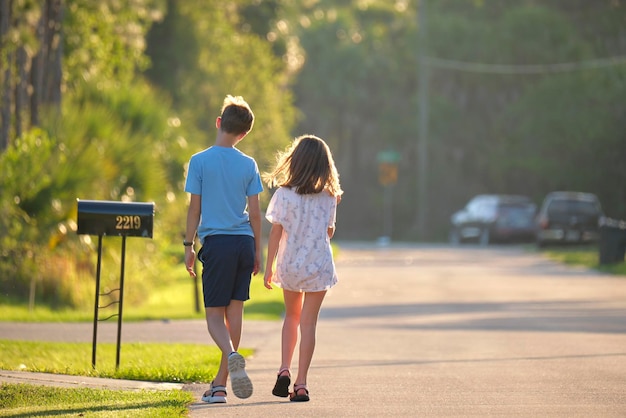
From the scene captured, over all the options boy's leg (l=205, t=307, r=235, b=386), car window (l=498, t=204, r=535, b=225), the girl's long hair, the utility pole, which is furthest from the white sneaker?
the utility pole

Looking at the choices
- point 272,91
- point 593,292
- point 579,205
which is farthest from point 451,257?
point 593,292

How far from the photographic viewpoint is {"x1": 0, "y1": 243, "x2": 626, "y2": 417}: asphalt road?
945 cm

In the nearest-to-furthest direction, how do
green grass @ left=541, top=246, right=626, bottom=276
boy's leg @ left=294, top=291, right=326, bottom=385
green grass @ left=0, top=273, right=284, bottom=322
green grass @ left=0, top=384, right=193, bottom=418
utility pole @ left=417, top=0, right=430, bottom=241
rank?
green grass @ left=0, top=384, right=193, bottom=418 < boy's leg @ left=294, top=291, right=326, bottom=385 < green grass @ left=0, top=273, right=284, bottom=322 < green grass @ left=541, top=246, right=626, bottom=276 < utility pole @ left=417, top=0, right=430, bottom=241

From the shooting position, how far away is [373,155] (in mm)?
60156

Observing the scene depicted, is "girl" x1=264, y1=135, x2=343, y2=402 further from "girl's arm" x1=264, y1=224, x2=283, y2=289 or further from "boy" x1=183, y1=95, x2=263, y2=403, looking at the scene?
"boy" x1=183, y1=95, x2=263, y2=403

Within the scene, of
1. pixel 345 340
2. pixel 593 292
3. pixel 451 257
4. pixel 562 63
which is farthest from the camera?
pixel 562 63

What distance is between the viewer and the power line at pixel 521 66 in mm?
52938

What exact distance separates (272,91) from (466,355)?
98.2ft

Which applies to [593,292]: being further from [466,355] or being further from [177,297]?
[466,355]

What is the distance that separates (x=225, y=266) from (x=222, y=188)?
0.52 m

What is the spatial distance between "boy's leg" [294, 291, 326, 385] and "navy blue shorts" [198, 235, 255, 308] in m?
0.51

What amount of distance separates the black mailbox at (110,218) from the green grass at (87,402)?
1.57m

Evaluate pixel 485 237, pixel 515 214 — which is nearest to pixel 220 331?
pixel 515 214

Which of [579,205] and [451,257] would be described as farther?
[579,205]
